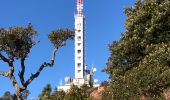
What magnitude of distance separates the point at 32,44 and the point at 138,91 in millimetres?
9391

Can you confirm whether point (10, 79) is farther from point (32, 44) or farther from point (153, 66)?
point (153, 66)

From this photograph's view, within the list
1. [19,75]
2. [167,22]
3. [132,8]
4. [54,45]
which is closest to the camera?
[19,75]

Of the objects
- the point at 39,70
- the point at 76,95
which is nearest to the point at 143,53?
the point at 76,95

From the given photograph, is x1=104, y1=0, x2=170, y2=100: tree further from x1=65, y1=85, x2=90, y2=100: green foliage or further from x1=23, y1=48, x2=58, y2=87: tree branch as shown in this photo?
x1=23, y1=48, x2=58, y2=87: tree branch

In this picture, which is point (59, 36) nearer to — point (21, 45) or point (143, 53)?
point (21, 45)

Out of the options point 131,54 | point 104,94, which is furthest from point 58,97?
point 131,54

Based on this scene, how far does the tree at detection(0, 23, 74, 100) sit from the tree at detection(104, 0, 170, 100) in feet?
19.1

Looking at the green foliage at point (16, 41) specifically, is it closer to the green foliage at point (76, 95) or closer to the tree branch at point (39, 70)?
the tree branch at point (39, 70)

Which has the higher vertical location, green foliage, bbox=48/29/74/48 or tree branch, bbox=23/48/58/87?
green foliage, bbox=48/29/74/48

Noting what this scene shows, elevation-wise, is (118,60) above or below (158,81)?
above

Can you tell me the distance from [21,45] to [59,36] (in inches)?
126

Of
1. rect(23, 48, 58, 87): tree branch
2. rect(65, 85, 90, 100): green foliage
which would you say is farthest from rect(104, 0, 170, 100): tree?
rect(23, 48, 58, 87): tree branch

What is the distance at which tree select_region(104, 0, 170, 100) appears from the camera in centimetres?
4400

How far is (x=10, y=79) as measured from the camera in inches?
1732
